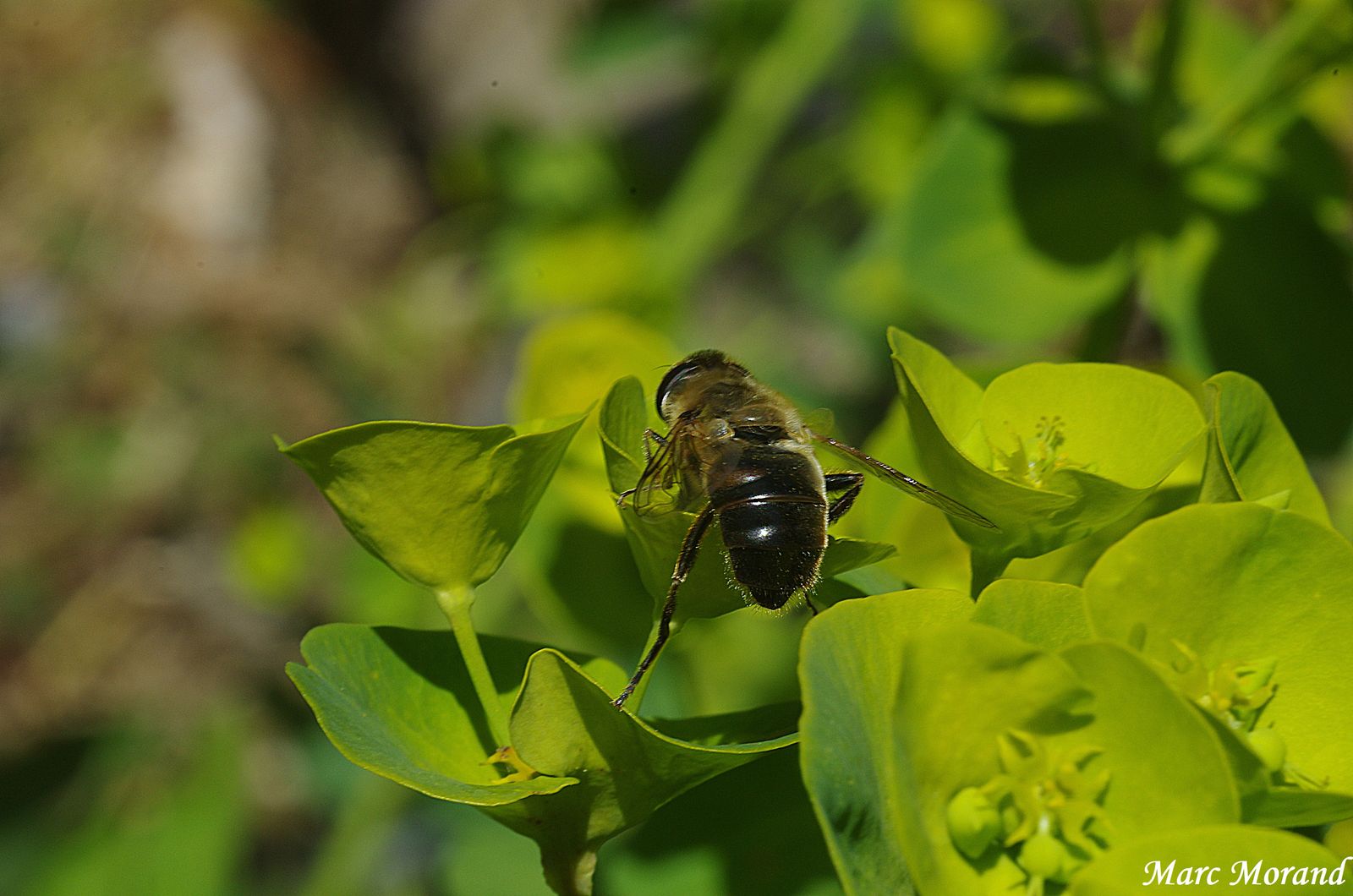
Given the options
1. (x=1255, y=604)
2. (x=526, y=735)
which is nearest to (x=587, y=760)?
(x=526, y=735)

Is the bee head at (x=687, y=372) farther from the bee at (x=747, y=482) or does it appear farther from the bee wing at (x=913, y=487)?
the bee wing at (x=913, y=487)

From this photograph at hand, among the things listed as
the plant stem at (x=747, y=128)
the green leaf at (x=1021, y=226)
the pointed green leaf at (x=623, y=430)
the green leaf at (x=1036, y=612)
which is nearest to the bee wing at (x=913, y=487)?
the green leaf at (x=1036, y=612)

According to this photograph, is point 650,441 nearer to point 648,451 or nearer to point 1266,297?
point 648,451

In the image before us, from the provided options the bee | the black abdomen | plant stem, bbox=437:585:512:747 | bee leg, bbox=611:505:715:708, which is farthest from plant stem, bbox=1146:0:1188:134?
plant stem, bbox=437:585:512:747

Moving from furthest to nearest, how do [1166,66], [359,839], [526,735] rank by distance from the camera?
1. [359,839]
2. [1166,66]
3. [526,735]

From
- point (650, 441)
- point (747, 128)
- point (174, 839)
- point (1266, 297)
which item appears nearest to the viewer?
point (650, 441)

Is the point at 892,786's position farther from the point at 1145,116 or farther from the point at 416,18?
the point at 416,18

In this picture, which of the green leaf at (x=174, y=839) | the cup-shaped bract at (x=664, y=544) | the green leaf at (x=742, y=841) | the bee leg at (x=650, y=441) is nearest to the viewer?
the cup-shaped bract at (x=664, y=544)
